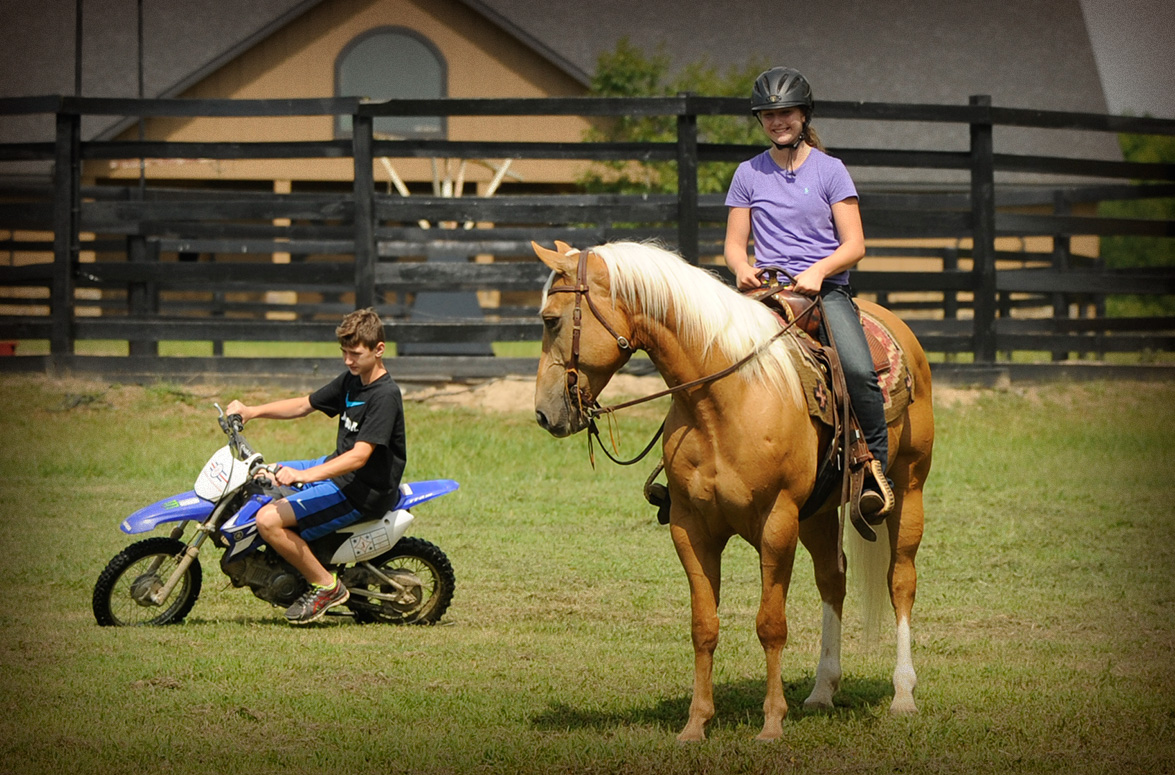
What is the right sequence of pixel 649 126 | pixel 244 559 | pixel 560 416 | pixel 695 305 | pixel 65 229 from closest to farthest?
pixel 560 416, pixel 695 305, pixel 244 559, pixel 65 229, pixel 649 126

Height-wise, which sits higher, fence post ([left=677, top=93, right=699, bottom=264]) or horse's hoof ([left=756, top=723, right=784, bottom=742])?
fence post ([left=677, top=93, right=699, bottom=264])

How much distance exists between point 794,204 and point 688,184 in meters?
7.37

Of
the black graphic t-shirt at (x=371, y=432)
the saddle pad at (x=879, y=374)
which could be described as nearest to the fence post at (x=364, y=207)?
the black graphic t-shirt at (x=371, y=432)

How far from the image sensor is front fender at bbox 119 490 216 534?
6.52m

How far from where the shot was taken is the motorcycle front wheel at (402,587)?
269 inches

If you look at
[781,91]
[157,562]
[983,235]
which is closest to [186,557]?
[157,562]

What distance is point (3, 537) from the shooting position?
248 centimetres

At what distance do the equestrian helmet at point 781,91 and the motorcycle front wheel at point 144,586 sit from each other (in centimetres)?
381

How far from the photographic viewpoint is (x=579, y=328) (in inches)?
178

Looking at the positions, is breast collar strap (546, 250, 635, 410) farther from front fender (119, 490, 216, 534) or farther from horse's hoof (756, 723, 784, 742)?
front fender (119, 490, 216, 534)

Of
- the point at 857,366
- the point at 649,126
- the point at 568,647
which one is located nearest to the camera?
the point at 857,366

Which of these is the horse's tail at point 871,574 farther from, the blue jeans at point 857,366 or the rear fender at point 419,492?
the rear fender at point 419,492

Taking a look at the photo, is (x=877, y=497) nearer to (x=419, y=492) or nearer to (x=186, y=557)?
(x=419, y=492)

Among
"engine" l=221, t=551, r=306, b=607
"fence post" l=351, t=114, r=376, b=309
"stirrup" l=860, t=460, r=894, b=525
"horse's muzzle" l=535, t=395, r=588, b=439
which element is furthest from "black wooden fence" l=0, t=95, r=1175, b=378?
"horse's muzzle" l=535, t=395, r=588, b=439
